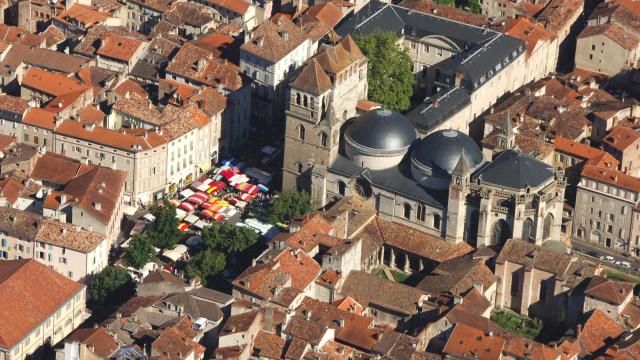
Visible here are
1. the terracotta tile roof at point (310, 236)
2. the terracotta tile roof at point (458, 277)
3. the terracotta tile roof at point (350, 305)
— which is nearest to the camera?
the terracotta tile roof at point (350, 305)

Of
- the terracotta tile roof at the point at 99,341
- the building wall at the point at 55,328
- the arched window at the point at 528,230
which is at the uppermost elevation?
the arched window at the point at 528,230

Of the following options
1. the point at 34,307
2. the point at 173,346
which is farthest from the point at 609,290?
the point at 34,307

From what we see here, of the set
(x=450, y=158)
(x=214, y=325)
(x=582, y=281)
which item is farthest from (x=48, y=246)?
(x=582, y=281)

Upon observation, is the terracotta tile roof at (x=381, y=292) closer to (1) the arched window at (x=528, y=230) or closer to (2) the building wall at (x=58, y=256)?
(1) the arched window at (x=528, y=230)

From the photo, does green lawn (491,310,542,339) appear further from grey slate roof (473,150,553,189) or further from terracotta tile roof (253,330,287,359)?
terracotta tile roof (253,330,287,359)

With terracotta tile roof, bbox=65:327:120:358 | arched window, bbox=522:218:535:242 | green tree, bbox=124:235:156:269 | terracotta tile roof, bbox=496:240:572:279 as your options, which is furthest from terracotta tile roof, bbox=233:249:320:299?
arched window, bbox=522:218:535:242

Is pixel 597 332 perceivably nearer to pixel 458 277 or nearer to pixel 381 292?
pixel 458 277

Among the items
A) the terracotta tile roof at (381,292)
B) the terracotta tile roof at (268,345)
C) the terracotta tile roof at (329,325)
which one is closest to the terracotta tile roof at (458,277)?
the terracotta tile roof at (381,292)
